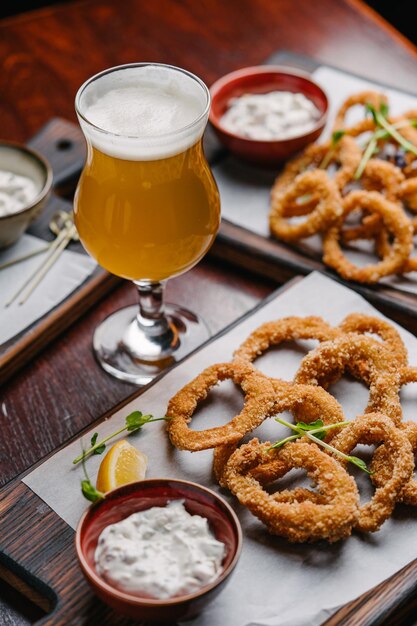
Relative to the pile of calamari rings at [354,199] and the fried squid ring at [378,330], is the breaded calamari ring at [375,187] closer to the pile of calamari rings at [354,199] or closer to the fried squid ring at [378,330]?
the pile of calamari rings at [354,199]

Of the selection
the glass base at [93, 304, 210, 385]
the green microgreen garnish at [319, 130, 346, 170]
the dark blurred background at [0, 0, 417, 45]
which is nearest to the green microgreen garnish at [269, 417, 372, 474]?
the glass base at [93, 304, 210, 385]

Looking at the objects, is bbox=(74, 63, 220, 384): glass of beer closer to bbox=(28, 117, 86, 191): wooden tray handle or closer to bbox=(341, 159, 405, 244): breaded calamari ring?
bbox=(341, 159, 405, 244): breaded calamari ring

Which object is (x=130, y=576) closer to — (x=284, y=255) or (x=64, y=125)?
(x=284, y=255)

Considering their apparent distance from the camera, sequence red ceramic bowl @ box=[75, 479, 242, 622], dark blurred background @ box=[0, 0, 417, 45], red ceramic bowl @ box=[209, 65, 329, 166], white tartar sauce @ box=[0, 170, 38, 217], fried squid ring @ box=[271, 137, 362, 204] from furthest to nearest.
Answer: dark blurred background @ box=[0, 0, 417, 45] < red ceramic bowl @ box=[209, 65, 329, 166] < fried squid ring @ box=[271, 137, 362, 204] < white tartar sauce @ box=[0, 170, 38, 217] < red ceramic bowl @ box=[75, 479, 242, 622]

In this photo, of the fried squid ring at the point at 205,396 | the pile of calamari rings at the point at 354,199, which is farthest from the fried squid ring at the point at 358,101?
the fried squid ring at the point at 205,396

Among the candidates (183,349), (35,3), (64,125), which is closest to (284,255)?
(183,349)
